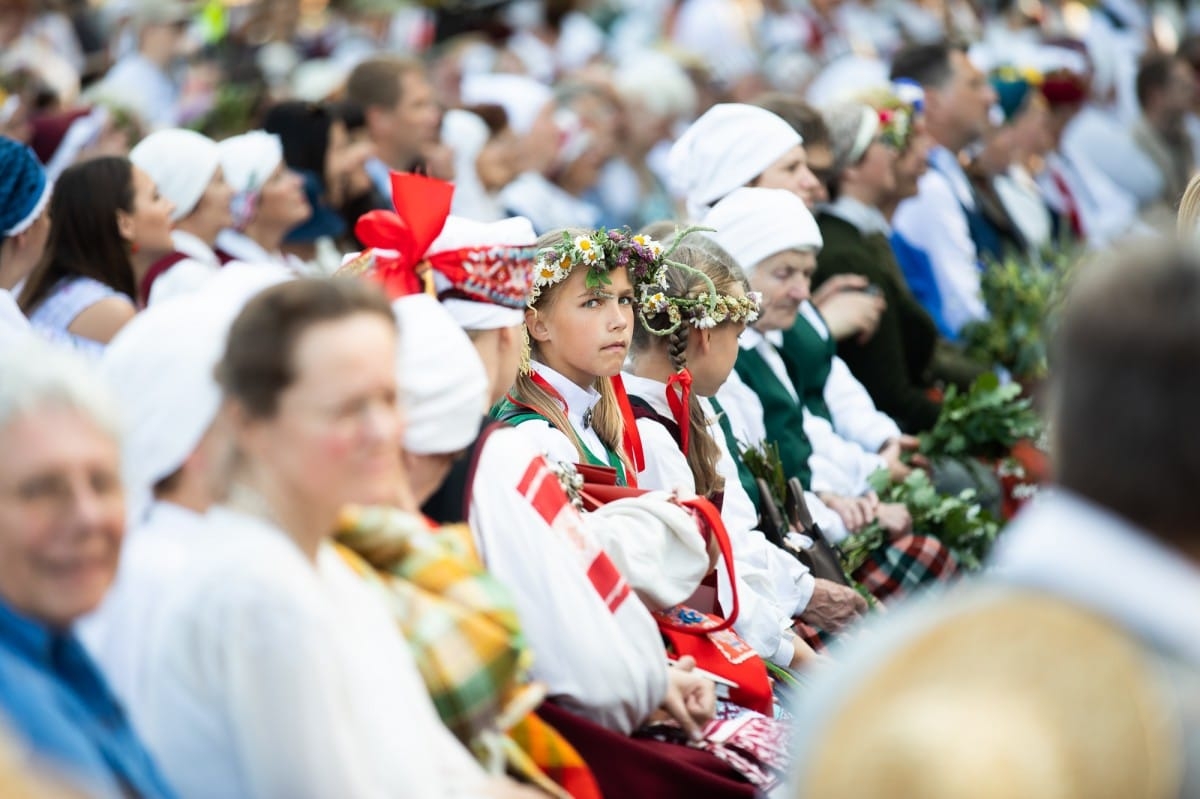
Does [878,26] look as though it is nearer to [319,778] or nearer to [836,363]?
[836,363]

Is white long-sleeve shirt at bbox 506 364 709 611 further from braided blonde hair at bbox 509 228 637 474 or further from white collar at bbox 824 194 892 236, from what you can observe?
white collar at bbox 824 194 892 236

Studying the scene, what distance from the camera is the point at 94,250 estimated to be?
5312 millimetres

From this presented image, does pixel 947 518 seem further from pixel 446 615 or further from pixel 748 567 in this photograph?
pixel 446 615

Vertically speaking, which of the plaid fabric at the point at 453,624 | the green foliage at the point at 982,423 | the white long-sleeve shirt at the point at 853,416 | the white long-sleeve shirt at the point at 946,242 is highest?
the plaid fabric at the point at 453,624

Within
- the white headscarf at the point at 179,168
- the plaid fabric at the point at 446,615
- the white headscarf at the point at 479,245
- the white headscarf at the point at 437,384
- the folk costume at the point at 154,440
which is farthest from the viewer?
the white headscarf at the point at 179,168

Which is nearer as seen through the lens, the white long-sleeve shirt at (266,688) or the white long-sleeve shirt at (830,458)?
the white long-sleeve shirt at (266,688)

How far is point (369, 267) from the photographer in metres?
3.55

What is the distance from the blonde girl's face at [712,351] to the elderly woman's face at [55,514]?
2.48 meters

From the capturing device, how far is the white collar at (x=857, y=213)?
6699 millimetres

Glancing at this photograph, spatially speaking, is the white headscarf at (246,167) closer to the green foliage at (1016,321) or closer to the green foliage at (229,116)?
the green foliage at (229,116)

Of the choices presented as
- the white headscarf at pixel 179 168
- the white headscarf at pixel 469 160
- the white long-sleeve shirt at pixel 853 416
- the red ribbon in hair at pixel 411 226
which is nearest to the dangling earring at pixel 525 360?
the red ribbon in hair at pixel 411 226

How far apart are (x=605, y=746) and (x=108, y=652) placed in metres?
1.02

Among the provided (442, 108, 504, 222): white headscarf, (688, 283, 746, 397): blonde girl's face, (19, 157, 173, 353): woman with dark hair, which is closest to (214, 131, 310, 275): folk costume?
(19, 157, 173, 353): woman with dark hair

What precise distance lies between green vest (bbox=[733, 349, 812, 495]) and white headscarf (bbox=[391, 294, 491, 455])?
2.35 meters
